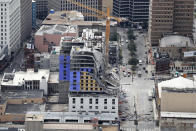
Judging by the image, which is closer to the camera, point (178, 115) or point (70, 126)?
point (70, 126)

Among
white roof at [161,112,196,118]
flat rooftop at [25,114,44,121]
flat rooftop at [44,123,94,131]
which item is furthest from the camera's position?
white roof at [161,112,196,118]

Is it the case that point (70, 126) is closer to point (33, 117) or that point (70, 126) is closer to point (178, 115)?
point (33, 117)

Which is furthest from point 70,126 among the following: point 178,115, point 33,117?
point 178,115

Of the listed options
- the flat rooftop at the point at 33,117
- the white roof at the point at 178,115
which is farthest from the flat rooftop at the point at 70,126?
the white roof at the point at 178,115

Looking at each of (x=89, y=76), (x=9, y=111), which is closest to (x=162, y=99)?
(x=89, y=76)

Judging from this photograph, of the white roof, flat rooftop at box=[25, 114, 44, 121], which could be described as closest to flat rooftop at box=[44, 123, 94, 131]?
flat rooftop at box=[25, 114, 44, 121]

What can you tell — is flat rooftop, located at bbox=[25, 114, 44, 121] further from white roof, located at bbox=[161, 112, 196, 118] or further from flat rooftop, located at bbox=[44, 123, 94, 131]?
white roof, located at bbox=[161, 112, 196, 118]

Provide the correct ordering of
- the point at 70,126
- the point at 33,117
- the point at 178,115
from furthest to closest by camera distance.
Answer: the point at 178,115 → the point at 70,126 → the point at 33,117

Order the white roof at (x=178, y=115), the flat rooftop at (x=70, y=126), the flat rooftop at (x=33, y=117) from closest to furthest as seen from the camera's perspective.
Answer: the flat rooftop at (x=33, y=117) < the flat rooftop at (x=70, y=126) < the white roof at (x=178, y=115)

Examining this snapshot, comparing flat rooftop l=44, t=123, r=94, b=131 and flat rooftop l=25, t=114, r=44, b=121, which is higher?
flat rooftop l=25, t=114, r=44, b=121

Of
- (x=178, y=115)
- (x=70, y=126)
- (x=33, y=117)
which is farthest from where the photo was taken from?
(x=178, y=115)

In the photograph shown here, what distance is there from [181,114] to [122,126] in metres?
13.6

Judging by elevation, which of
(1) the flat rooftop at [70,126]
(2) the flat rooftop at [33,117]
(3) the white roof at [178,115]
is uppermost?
(2) the flat rooftop at [33,117]

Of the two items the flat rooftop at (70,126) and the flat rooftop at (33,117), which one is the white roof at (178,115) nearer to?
the flat rooftop at (70,126)
